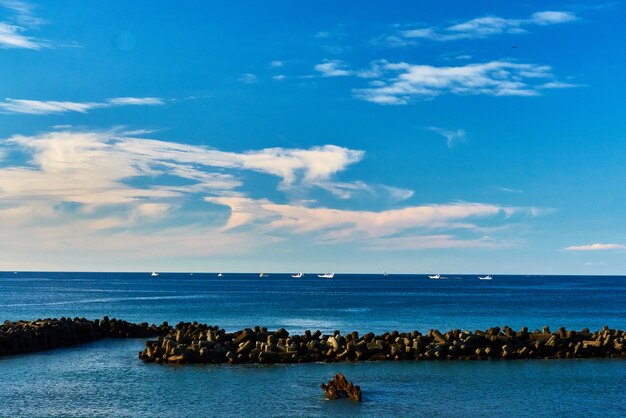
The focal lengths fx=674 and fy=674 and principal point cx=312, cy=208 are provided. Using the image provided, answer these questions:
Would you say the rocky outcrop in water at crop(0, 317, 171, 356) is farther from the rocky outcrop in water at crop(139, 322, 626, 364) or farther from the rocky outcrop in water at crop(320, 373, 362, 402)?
the rocky outcrop in water at crop(320, 373, 362, 402)

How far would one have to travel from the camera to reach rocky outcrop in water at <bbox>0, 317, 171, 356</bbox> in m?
41.4

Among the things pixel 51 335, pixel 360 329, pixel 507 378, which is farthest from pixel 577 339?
pixel 51 335

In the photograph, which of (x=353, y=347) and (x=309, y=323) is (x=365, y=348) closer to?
(x=353, y=347)

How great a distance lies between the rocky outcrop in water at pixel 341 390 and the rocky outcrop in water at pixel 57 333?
22583mm

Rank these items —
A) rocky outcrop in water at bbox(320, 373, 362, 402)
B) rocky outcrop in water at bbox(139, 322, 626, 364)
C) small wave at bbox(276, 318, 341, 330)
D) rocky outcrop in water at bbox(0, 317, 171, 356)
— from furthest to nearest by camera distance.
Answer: small wave at bbox(276, 318, 341, 330), rocky outcrop in water at bbox(0, 317, 171, 356), rocky outcrop in water at bbox(139, 322, 626, 364), rocky outcrop in water at bbox(320, 373, 362, 402)

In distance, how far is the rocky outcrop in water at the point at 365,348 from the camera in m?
36.8

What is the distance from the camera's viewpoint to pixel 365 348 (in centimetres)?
3788

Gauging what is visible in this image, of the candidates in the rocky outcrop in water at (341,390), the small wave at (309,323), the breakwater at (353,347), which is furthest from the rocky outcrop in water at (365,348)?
the small wave at (309,323)

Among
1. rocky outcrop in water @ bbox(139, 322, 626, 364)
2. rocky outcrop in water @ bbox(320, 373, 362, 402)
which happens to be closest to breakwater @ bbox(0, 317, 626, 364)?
rocky outcrop in water @ bbox(139, 322, 626, 364)

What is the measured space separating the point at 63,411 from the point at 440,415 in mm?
14404

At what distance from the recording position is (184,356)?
120 ft

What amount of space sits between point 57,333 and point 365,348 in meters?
21.9

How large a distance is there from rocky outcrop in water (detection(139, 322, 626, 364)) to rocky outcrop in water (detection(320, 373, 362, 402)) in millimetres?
8890

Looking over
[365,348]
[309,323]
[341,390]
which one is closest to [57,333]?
[365,348]
